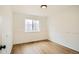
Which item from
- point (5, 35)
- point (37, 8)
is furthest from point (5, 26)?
point (37, 8)

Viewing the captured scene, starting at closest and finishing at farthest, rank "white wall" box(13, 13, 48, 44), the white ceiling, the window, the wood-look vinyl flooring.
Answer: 1. the wood-look vinyl flooring
2. the white ceiling
3. "white wall" box(13, 13, 48, 44)
4. the window

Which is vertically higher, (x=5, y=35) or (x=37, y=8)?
(x=37, y=8)

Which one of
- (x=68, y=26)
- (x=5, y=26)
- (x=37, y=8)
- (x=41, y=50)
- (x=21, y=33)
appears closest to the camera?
(x=5, y=26)

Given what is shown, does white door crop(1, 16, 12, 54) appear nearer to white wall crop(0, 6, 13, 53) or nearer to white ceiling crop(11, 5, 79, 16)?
white wall crop(0, 6, 13, 53)

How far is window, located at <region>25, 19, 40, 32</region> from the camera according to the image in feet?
19.5

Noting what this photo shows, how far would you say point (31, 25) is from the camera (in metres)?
6.21

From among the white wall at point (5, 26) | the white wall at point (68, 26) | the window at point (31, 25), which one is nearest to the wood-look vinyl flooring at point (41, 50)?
the white wall at point (68, 26)

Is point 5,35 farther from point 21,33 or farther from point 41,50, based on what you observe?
point 21,33

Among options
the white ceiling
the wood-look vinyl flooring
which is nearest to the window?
the white ceiling

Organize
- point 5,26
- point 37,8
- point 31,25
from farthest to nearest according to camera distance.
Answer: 1. point 31,25
2. point 37,8
3. point 5,26

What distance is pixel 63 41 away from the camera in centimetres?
471

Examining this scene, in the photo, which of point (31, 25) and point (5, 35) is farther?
point (31, 25)

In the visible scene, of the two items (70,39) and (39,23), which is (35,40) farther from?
(70,39)
